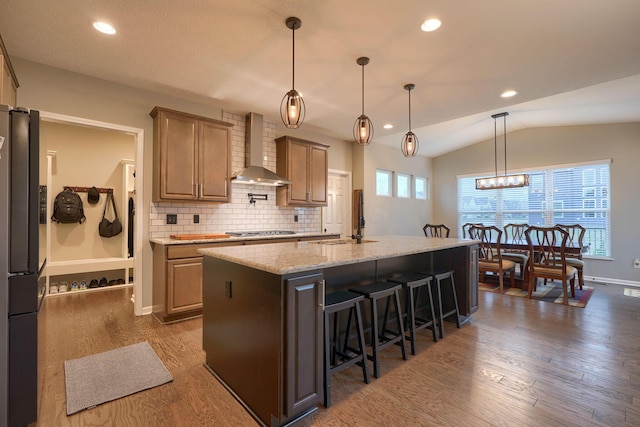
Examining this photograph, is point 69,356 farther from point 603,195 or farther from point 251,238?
point 603,195

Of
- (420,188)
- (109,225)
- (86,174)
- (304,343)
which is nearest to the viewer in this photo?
(304,343)

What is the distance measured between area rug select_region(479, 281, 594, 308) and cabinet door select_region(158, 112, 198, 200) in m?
4.65

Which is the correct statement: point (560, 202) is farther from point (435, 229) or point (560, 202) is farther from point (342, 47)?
point (342, 47)

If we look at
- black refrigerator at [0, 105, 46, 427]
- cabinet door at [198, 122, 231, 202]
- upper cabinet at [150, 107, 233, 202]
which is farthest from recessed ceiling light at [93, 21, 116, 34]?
cabinet door at [198, 122, 231, 202]

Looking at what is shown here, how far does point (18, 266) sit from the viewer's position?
5.14ft

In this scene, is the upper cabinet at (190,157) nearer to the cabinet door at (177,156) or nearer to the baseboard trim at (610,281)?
the cabinet door at (177,156)

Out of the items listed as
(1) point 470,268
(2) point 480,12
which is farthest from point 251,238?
(2) point 480,12

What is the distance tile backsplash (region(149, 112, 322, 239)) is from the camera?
3.79 metres

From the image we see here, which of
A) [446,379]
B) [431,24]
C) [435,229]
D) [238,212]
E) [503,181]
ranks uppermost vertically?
[431,24]

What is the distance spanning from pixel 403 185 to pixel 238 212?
4183 millimetres

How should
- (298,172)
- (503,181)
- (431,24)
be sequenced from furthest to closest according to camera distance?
(503,181)
(298,172)
(431,24)

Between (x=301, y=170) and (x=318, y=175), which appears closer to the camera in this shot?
(x=301, y=170)

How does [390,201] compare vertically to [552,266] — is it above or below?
above

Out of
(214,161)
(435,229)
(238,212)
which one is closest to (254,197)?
(238,212)
